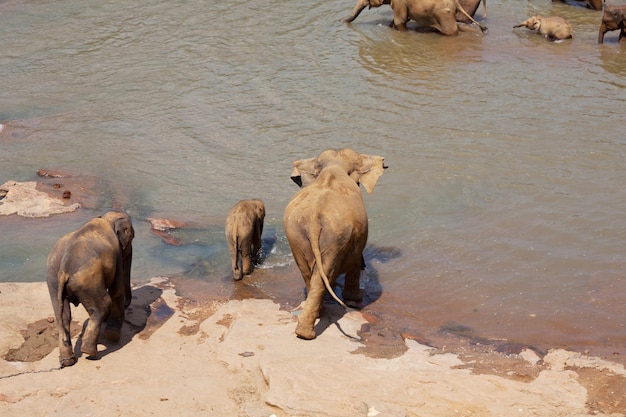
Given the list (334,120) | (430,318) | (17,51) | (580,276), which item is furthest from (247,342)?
(17,51)

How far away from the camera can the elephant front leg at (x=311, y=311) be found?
7.83 meters

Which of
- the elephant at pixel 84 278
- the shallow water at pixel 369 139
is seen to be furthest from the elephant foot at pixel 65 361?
the shallow water at pixel 369 139

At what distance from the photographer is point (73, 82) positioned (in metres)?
16.6

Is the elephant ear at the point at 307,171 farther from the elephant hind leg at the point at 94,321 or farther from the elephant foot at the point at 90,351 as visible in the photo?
the elephant foot at the point at 90,351

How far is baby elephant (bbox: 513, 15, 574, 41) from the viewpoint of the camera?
18.3 meters

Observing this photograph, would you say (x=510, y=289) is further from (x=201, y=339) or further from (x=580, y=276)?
(x=201, y=339)

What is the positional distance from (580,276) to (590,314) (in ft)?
2.75

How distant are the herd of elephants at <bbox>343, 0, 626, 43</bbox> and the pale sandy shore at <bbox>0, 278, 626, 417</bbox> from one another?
38.1 feet

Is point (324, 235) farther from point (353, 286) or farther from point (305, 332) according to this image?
point (353, 286)

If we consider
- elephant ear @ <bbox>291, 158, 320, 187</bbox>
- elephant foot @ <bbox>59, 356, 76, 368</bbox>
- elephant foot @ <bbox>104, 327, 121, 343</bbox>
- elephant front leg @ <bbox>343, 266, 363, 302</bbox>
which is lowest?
elephant foot @ <bbox>104, 327, 121, 343</bbox>

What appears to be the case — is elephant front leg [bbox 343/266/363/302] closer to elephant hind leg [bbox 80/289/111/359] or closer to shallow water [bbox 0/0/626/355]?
shallow water [bbox 0/0/626/355]

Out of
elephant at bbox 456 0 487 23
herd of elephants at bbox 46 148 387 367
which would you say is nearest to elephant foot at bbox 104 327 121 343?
herd of elephants at bbox 46 148 387 367

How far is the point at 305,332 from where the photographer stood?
308 inches

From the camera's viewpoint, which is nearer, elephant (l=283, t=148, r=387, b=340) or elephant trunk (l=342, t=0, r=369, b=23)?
elephant (l=283, t=148, r=387, b=340)
